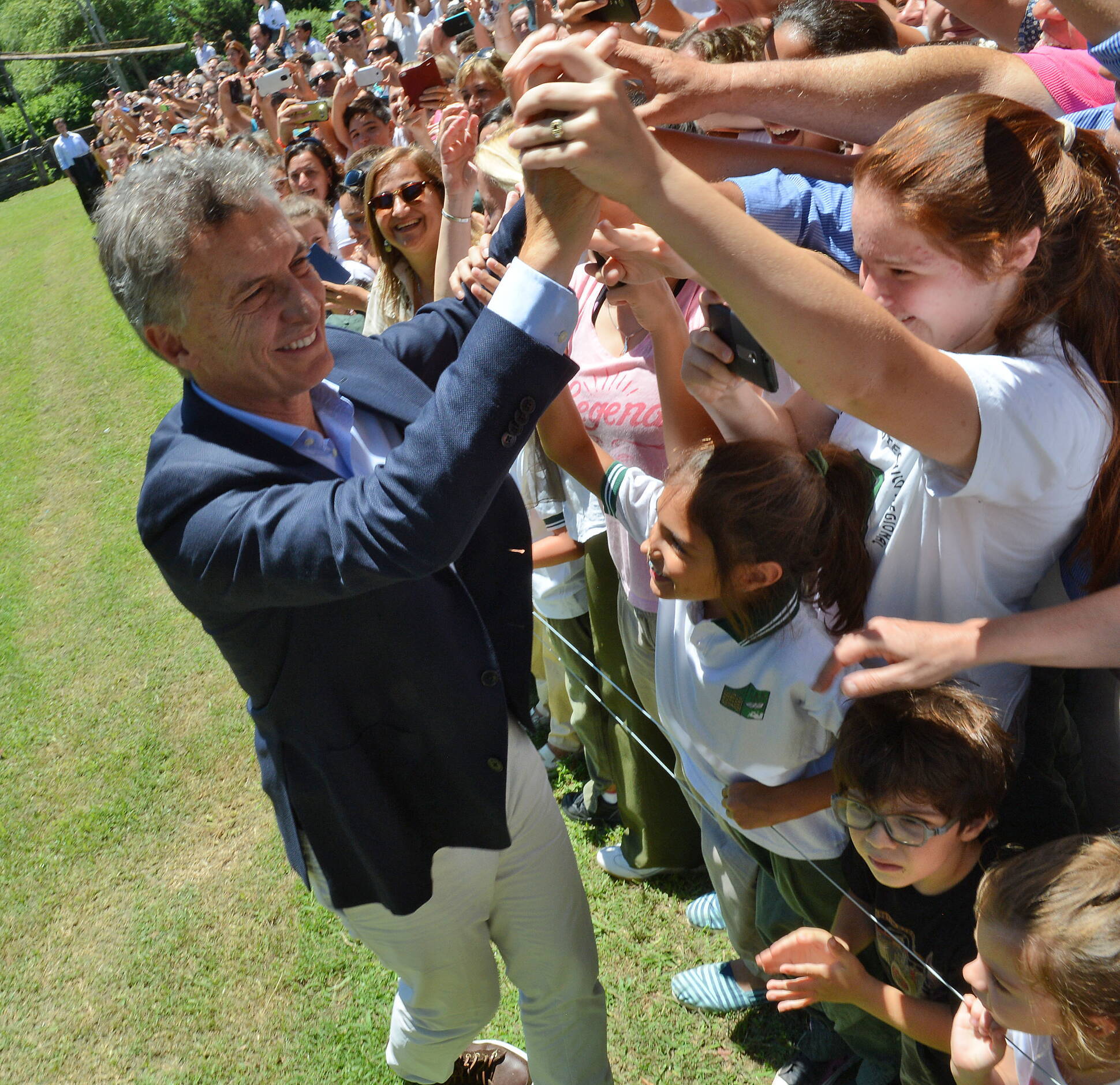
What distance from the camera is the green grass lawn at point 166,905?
2.80 meters

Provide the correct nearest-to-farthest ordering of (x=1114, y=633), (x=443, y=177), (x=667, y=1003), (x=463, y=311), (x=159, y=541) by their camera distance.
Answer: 1. (x=1114, y=633)
2. (x=159, y=541)
3. (x=463, y=311)
4. (x=667, y=1003)
5. (x=443, y=177)

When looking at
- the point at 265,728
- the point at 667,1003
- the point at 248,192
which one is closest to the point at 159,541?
the point at 265,728

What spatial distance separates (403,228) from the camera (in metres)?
3.44

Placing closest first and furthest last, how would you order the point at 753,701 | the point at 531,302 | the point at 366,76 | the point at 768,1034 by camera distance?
the point at 531,302
the point at 753,701
the point at 768,1034
the point at 366,76

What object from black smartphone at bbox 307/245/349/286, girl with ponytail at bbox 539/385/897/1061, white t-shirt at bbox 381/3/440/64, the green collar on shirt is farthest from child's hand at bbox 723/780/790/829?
white t-shirt at bbox 381/3/440/64

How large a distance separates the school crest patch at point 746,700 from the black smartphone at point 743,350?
585 millimetres

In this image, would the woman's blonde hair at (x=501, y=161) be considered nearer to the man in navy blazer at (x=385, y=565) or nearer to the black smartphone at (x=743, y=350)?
the man in navy blazer at (x=385, y=565)

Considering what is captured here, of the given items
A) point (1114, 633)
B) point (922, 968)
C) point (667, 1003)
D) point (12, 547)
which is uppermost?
point (1114, 633)

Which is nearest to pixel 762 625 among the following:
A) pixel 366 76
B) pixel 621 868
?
pixel 621 868

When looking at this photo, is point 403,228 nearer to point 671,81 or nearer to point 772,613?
point 671,81

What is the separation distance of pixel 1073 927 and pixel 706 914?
1722 mm

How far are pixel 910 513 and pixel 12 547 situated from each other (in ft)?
23.4

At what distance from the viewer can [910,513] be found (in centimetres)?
150

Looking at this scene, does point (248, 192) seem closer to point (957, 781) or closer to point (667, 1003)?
point (957, 781)
